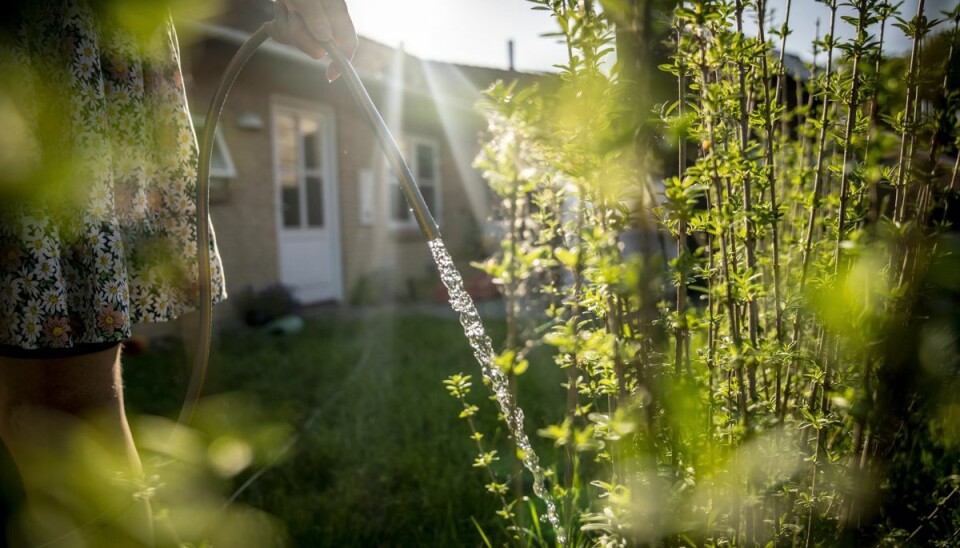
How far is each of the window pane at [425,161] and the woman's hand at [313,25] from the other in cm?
879

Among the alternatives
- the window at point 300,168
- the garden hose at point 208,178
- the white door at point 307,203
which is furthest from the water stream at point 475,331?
the window at point 300,168

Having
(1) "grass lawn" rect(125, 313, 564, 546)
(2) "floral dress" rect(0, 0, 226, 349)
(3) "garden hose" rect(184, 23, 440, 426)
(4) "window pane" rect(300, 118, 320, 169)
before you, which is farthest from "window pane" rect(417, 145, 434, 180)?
(2) "floral dress" rect(0, 0, 226, 349)

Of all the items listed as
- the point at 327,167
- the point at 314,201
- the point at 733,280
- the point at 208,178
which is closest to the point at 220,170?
the point at 314,201

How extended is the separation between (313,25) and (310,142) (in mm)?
7148

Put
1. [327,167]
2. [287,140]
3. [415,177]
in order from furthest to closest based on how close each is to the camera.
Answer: [415,177] < [327,167] < [287,140]

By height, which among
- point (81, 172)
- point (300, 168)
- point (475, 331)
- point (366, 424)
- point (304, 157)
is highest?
point (304, 157)

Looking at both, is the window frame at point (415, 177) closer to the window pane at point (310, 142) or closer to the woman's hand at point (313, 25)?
the window pane at point (310, 142)

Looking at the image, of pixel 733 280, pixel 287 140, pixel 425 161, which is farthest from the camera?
pixel 425 161

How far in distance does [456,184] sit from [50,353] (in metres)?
10.2

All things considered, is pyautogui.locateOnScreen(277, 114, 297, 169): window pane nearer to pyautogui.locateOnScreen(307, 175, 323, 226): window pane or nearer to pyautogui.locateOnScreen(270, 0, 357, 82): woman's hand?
pyautogui.locateOnScreen(307, 175, 323, 226): window pane

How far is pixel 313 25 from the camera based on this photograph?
1540 mm

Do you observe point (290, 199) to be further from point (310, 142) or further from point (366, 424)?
point (366, 424)

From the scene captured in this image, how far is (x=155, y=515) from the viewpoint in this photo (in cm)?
171

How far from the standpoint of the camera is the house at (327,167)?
666 centimetres
